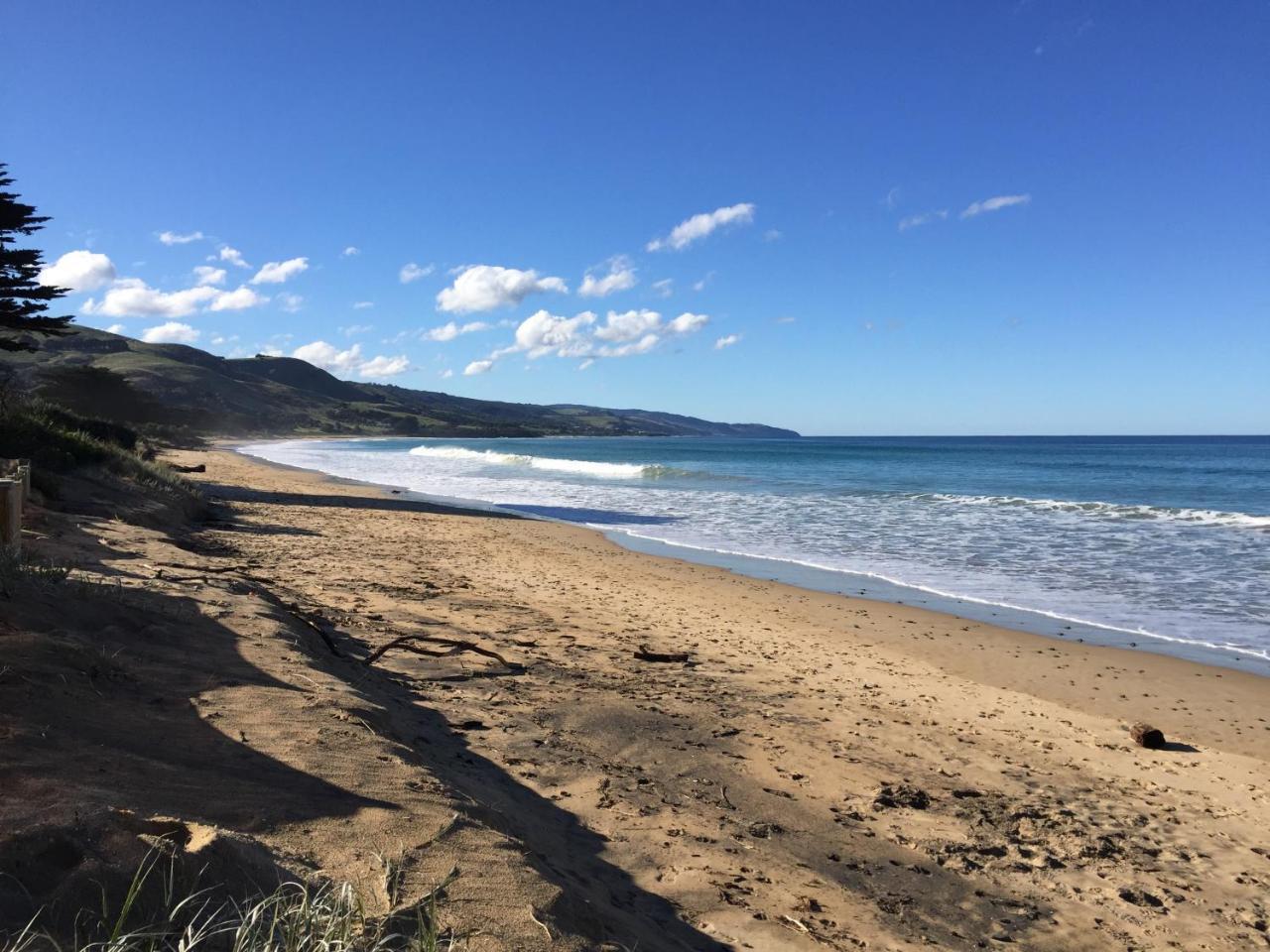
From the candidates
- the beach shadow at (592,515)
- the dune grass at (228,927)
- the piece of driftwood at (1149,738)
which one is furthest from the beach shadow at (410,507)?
the dune grass at (228,927)

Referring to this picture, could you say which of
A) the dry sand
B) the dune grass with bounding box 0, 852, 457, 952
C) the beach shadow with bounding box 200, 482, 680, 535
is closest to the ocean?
the beach shadow with bounding box 200, 482, 680, 535

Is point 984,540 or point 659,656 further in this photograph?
point 984,540

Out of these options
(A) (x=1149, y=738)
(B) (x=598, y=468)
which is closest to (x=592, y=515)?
(A) (x=1149, y=738)

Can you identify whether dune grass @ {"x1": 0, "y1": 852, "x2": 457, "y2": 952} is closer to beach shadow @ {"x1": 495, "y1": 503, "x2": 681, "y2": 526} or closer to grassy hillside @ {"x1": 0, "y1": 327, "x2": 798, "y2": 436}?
beach shadow @ {"x1": 495, "y1": 503, "x2": 681, "y2": 526}

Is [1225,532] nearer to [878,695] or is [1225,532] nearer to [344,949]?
[878,695]

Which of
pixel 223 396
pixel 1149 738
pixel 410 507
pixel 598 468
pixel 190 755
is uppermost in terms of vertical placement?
pixel 223 396

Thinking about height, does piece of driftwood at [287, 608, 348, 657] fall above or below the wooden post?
below

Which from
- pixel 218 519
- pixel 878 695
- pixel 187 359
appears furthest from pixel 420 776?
pixel 187 359

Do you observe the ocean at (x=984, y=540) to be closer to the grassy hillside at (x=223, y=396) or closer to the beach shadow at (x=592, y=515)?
the beach shadow at (x=592, y=515)

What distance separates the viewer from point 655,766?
15.8 ft

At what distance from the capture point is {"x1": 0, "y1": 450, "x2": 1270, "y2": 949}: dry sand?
2895mm

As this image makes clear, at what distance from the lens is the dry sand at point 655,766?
9.50 ft

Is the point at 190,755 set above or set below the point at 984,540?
above

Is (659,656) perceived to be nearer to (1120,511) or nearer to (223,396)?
(1120,511)
